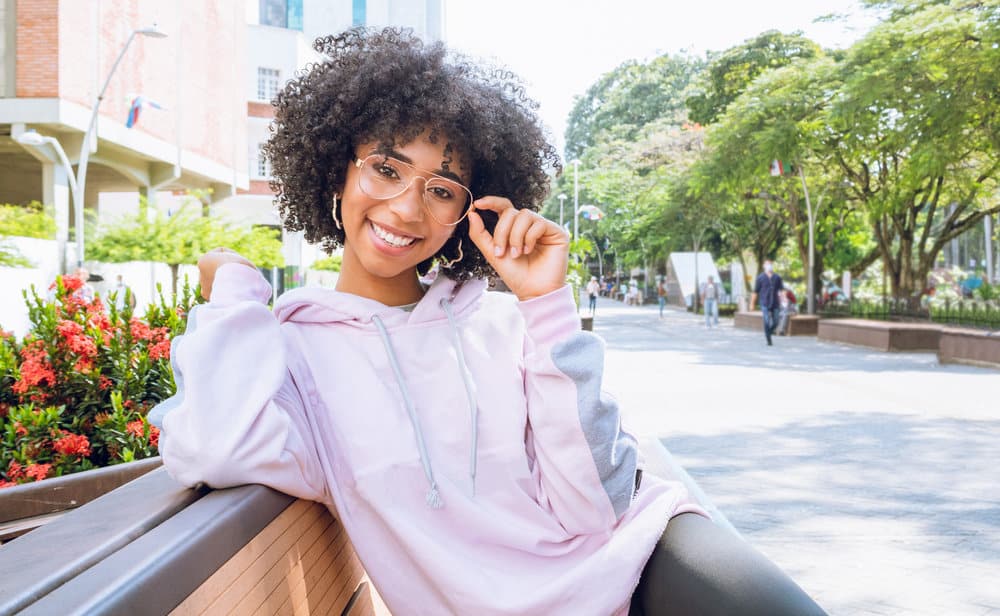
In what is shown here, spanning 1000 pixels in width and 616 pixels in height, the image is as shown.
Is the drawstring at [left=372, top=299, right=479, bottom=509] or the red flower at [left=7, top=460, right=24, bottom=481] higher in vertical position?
the drawstring at [left=372, top=299, right=479, bottom=509]

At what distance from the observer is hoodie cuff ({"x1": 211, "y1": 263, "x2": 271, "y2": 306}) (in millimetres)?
1838

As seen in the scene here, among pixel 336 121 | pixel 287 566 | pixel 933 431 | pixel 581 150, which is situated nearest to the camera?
pixel 287 566

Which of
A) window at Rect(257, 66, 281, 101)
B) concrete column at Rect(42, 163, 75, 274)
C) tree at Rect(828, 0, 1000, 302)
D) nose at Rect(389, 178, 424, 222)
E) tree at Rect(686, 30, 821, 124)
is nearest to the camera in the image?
nose at Rect(389, 178, 424, 222)

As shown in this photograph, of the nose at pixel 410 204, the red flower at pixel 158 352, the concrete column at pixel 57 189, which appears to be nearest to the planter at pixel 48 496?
the red flower at pixel 158 352

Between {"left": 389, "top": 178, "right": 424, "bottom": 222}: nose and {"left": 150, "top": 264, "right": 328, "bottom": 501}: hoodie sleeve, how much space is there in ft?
1.19

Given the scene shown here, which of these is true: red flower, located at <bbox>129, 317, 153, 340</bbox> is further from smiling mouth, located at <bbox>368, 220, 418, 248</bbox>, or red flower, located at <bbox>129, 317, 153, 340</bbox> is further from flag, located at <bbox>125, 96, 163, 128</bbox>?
flag, located at <bbox>125, 96, 163, 128</bbox>

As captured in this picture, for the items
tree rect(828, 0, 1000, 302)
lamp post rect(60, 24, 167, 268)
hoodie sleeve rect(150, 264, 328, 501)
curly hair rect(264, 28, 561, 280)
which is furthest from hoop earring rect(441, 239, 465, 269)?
lamp post rect(60, 24, 167, 268)

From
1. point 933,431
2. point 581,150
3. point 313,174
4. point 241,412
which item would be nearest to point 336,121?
point 313,174

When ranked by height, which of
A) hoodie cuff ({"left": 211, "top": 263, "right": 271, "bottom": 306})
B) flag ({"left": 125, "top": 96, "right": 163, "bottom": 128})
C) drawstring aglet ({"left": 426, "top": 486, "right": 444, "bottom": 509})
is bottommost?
drawstring aglet ({"left": 426, "top": 486, "right": 444, "bottom": 509})

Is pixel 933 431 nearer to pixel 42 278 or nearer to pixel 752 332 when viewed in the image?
pixel 42 278

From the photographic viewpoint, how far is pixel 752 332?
1040 inches

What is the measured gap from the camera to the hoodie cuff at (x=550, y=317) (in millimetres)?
1945

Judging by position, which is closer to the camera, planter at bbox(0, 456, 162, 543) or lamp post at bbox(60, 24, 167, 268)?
planter at bbox(0, 456, 162, 543)

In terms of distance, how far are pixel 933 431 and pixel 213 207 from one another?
31748 millimetres
